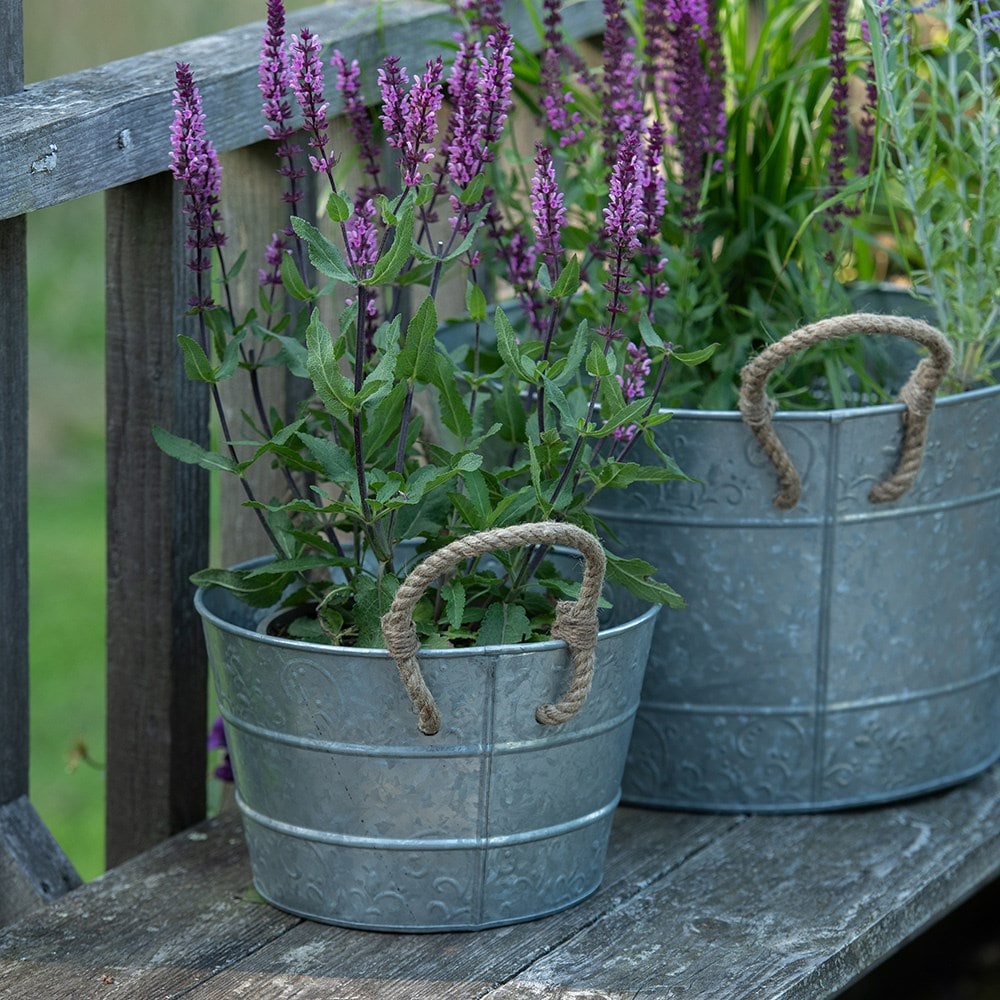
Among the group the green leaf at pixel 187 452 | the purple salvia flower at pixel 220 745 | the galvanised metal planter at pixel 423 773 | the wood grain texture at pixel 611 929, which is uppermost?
the green leaf at pixel 187 452

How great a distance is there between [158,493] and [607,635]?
624mm

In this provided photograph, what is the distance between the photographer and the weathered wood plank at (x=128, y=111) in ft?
4.91

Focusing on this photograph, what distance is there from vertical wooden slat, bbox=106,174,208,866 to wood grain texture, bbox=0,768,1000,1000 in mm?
119

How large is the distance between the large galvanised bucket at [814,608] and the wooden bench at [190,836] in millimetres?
64

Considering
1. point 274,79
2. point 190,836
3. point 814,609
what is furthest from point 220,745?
point 274,79

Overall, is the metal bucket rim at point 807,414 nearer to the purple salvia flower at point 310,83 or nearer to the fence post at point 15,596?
the purple salvia flower at point 310,83

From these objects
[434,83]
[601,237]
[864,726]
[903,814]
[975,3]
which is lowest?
[903,814]

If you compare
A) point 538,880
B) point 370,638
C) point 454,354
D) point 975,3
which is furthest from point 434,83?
point 538,880

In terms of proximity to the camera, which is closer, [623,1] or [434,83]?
[434,83]

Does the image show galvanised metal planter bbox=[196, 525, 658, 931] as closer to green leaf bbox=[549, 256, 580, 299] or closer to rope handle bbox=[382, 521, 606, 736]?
rope handle bbox=[382, 521, 606, 736]

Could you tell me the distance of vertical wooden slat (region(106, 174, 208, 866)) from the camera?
5.74 ft

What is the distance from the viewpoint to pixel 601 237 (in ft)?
5.65

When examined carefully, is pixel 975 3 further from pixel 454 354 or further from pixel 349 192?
pixel 349 192

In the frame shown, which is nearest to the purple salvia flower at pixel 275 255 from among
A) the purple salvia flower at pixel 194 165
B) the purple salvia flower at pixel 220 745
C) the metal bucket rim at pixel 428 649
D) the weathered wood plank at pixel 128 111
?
the purple salvia flower at pixel 194 165
